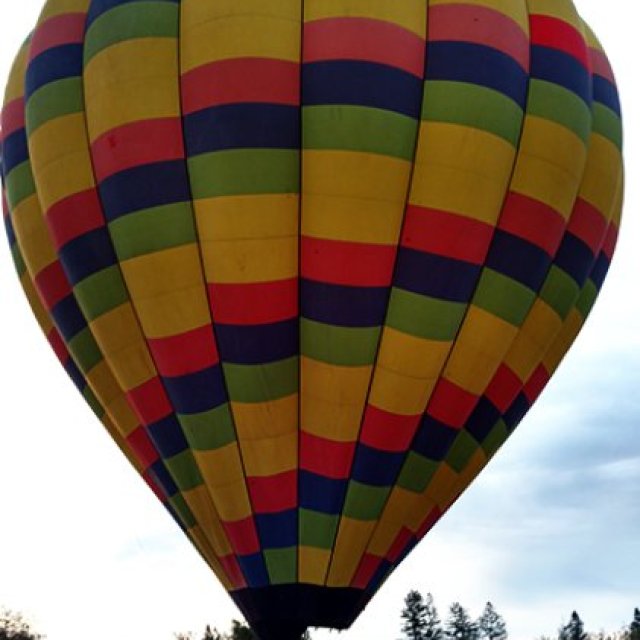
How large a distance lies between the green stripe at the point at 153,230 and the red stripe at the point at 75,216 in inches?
11.5

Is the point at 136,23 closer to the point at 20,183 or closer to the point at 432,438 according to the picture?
the point at 20,183

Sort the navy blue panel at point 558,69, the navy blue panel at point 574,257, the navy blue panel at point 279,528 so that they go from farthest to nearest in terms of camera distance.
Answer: the navy blue panel at point 574,257 < the navy blue panel at point 558,69 < the navy blue panel at point 279,528

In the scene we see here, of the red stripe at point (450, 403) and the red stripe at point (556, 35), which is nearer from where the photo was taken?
the red stripe at point (450, 403)

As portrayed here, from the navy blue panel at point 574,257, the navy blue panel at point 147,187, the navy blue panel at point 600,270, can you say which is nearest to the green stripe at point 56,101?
the navy blue panel at point 147,187

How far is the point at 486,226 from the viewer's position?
8641 mm

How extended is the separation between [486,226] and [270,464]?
8.28 feet

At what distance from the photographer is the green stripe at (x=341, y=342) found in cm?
841

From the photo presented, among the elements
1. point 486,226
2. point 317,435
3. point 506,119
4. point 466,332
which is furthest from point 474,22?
point 317,435

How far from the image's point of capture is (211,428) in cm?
864

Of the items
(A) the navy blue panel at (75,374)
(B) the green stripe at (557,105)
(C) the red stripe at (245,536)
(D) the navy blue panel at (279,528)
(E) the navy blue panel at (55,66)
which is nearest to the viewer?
(D) the navy blue panel at (279,528)

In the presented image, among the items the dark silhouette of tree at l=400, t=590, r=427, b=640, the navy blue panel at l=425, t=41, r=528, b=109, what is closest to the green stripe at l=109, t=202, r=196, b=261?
the navy blue panel at l=425, t=41, r=528, b=109

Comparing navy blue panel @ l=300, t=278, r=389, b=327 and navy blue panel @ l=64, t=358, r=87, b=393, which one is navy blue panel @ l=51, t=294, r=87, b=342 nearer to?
navy blue panel @ l=64, t=358, r=87, b=393

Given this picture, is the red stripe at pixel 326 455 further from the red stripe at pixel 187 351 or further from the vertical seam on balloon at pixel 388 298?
the red stripe at pixel 187 351

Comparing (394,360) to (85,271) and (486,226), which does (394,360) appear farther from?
(85,271)
